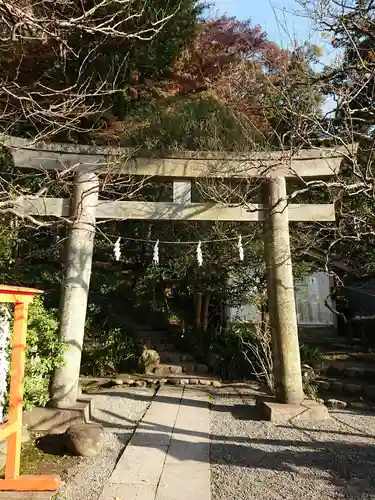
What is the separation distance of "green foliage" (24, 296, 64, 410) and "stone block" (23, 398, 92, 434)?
0.43 feet

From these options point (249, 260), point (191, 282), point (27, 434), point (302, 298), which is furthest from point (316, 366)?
point (27, 434)

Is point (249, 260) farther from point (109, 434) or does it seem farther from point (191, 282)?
point (109, 434)

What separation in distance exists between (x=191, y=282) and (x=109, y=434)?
6322 mm

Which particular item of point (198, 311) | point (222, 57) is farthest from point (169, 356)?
point (222, 57)

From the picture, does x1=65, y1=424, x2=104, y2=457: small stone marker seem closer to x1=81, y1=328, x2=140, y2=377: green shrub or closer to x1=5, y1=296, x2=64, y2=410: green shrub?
x1=5, y1=296, x2=64, y2=410: green shrub

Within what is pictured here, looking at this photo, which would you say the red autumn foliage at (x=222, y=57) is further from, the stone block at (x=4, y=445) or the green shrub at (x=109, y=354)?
the stone block at (x=4, y=445)

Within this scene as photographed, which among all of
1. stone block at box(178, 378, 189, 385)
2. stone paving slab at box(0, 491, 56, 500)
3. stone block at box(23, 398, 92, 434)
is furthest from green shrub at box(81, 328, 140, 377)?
stone paving slab at box(0, 491, 56, 500)

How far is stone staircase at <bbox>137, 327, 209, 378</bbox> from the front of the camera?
1027 cm

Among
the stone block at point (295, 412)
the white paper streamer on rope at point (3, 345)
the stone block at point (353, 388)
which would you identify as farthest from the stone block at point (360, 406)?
the white paper streamer on rope at point (3, 345)

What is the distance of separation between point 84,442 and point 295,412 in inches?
113

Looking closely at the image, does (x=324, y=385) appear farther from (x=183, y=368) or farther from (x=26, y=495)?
(x=26, y=495)

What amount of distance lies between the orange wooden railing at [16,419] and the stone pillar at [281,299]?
3510mm

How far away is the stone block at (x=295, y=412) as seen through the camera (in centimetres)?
565

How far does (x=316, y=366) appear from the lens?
32.8 feet
